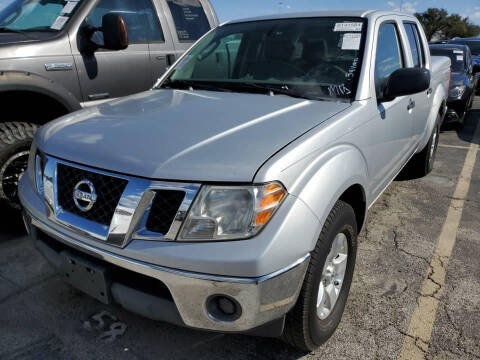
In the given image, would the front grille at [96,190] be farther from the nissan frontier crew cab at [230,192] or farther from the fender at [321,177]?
the fender at [321,177]

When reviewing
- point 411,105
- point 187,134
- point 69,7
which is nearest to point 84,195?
point 187,134

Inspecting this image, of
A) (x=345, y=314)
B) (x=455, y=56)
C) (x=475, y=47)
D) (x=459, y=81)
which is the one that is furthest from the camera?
(x=475, y=47)

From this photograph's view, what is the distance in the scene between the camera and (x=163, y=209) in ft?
5.51

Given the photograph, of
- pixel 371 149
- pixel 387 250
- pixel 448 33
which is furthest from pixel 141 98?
pixel 448 33

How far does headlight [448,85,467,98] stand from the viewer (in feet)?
23.0

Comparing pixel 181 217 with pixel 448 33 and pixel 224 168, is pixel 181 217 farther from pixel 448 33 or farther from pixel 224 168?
pixel 448 33

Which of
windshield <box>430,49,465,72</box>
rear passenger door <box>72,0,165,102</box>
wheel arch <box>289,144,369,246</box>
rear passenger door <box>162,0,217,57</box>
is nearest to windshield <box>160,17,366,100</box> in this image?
wheel arch <box>289,144,369,246</box>

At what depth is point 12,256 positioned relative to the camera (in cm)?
308

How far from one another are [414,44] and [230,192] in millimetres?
3093

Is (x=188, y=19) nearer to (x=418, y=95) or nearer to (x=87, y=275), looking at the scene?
(x=418, y=95)

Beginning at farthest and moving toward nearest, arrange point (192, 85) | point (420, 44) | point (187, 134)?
point (420, 44) < point (192, 85) < point (187, 134)

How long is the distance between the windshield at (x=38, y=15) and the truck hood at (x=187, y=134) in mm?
1441

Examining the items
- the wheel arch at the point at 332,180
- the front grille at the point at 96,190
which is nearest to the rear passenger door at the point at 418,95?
the wheel arch at the point at 332,180

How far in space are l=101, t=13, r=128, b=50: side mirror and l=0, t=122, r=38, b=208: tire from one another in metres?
0.92
